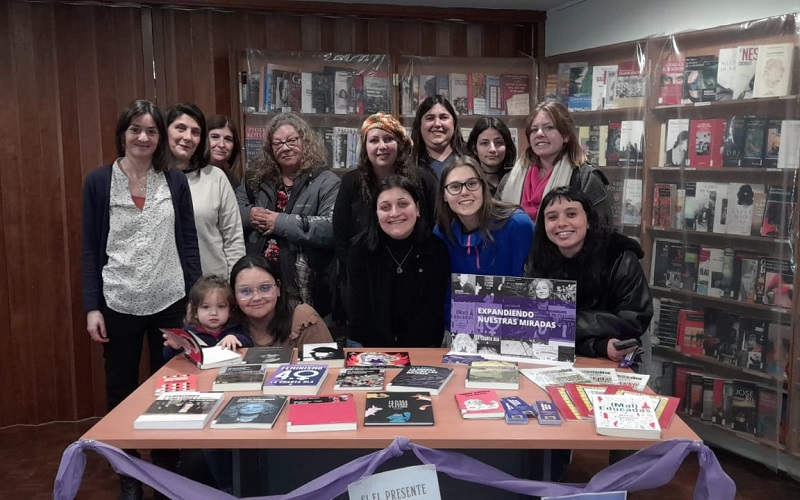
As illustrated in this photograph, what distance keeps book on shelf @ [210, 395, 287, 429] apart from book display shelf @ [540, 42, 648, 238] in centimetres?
266

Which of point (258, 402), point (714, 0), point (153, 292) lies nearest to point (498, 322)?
point (258, 402)

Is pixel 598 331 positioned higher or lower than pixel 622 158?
lower

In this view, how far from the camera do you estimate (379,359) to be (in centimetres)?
233

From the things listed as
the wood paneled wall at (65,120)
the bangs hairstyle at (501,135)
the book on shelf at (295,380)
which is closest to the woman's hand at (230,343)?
the book on shelf at (295,380)

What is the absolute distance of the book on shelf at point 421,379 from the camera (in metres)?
2.05

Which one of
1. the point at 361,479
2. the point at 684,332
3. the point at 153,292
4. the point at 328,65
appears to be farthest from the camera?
the point at 328,65

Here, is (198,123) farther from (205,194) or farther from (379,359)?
(379,359)

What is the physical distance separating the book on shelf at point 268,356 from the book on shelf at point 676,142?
96.2 inches

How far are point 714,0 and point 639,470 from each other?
2.83 metres

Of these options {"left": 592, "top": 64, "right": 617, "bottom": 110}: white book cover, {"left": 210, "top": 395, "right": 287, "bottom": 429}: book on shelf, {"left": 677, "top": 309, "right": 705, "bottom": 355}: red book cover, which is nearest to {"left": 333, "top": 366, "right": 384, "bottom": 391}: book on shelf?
{"left": 210, "top": 395, "right": 287, "bottom": 429}: book on shelf

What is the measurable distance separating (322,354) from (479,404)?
0.67 metres

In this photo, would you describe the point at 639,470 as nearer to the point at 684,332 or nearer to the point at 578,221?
the point at 578,221

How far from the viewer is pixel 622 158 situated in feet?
12.9

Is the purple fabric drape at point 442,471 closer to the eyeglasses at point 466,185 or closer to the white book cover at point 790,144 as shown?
the eyeglasses at point 466,185
